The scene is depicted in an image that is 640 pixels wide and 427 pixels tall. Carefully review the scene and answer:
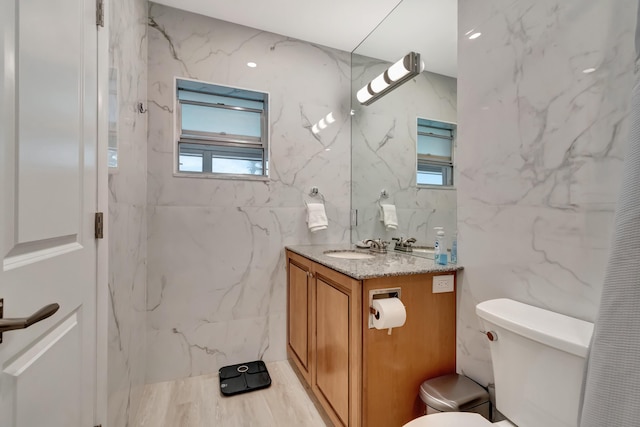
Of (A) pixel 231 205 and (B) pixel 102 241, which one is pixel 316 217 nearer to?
(A) pixel 231 205

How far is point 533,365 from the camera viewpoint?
0.88m

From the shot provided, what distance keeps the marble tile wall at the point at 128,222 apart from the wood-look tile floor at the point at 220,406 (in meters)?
0.12

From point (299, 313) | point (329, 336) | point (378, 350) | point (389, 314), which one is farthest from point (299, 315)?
point (389, 314)

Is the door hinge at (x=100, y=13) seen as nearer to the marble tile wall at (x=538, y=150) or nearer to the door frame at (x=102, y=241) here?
the door frame at (x=102, y=241)

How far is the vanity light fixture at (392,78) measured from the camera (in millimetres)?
1697

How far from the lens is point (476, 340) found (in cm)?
125

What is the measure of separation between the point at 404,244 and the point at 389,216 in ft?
0.92

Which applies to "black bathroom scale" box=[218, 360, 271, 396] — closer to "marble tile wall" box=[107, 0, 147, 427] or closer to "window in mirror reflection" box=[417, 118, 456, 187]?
"marble tile wall" box=[107, 0, 147, 427]

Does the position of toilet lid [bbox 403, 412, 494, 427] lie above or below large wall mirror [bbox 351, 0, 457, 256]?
below

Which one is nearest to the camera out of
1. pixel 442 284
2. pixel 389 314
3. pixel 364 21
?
pixel 389 314

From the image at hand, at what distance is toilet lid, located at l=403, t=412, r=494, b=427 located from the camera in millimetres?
918

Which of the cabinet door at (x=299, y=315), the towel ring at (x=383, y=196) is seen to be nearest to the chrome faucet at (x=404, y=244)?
the towel ring at (x=383, y=196)

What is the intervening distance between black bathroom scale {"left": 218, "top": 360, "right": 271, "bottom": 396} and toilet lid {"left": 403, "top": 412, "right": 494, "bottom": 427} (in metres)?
1.21

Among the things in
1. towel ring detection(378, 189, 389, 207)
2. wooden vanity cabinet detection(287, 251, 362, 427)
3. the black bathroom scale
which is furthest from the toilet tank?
the black bathroom scale
